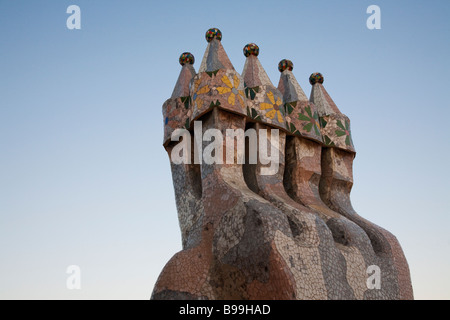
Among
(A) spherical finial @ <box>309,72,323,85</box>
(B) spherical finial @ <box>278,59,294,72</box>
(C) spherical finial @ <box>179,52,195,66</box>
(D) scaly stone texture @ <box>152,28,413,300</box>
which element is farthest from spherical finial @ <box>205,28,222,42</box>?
(A) spherical finial @ <box>309,72,323,85</box>

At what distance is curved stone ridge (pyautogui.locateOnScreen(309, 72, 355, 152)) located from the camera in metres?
9.04

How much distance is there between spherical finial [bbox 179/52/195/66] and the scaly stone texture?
0.06 feet

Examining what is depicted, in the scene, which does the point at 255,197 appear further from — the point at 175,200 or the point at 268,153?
the point at 175,200

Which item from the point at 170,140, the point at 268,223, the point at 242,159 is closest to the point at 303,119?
the point at 242,159

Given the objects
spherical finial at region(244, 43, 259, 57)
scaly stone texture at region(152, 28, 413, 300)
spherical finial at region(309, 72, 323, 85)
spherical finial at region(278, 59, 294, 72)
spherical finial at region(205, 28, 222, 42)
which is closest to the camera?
scaly stone texture at region(152, 28, 413, 300)

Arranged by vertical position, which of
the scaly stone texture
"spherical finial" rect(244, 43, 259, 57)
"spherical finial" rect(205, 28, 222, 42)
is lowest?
the scaly stone texture

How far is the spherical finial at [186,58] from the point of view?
9008 mm

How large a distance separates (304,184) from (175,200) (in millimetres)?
2277

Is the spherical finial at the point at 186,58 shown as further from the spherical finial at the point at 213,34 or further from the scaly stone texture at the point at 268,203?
the spherical finial at the point at 213,34

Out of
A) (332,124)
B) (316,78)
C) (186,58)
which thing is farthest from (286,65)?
(186,58)

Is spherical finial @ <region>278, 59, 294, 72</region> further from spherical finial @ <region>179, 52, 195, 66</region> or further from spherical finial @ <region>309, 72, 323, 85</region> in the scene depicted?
spherical finial @ <region>179, 52, 195, 66</region>

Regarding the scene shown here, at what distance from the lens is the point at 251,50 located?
8.92m

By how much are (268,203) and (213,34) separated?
3.57 m

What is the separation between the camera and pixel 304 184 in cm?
847
